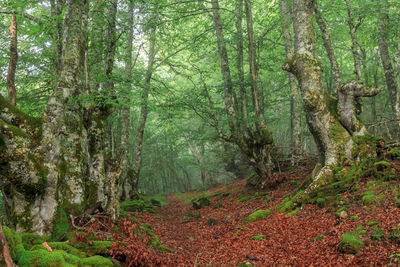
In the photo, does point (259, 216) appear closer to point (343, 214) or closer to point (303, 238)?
point (303, 238)

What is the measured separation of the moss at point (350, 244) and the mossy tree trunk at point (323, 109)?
3.29m

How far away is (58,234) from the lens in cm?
493

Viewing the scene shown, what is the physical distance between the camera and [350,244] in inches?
166

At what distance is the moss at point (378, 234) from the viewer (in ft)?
13.8

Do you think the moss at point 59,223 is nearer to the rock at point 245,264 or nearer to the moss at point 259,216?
the rock at point 245,264

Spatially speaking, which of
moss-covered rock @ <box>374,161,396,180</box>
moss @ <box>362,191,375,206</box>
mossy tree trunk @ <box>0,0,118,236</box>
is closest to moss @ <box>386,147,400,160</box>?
moss-covered rock @ <box>374,161,396,180</box>

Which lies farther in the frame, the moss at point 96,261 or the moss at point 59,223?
the moss at point 59,223

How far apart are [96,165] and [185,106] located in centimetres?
582

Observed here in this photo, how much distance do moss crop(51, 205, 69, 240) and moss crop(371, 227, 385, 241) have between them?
592cm

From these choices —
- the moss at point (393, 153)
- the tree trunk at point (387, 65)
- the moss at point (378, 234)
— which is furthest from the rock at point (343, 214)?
the tree trunk at point (387, 65)

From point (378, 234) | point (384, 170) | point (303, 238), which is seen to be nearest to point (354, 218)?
point (378, 234)

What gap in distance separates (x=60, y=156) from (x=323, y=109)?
→ 7715 mm

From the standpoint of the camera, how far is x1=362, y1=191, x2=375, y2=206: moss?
561 centimetres

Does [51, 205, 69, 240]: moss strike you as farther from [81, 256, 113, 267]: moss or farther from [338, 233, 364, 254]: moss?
[338, 233, 364, 254]: moss
